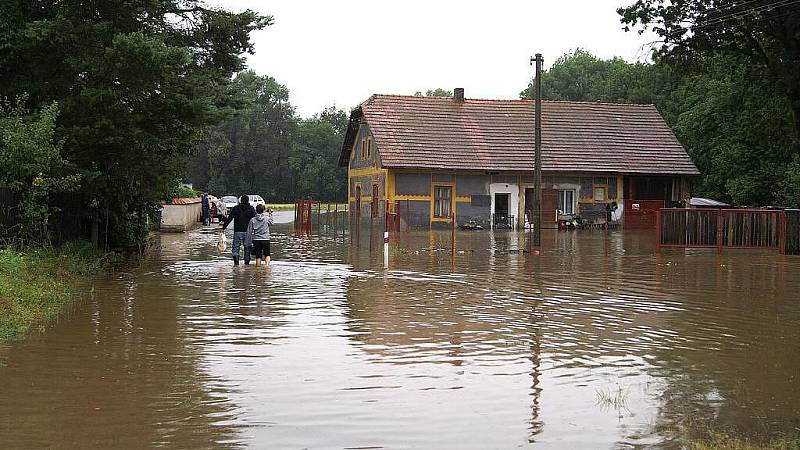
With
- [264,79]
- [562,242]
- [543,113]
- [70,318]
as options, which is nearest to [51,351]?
[70,318]

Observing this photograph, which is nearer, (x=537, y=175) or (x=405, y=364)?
(x=405, y=364)

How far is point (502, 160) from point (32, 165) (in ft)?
105

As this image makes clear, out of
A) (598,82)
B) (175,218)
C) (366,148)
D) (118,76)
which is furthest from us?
(598,82)

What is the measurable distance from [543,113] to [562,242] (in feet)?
61.3

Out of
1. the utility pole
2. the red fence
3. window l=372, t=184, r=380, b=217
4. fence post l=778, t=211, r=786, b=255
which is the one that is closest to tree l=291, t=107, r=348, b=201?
window l=372, t=184, r=380, b=217

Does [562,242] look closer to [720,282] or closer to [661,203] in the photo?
[720,282]

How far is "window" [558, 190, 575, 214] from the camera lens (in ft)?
157

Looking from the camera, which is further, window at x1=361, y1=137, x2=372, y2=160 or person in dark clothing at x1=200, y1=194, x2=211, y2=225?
person in dark clothing at x1=200, y1=194, x2=211, y2=225

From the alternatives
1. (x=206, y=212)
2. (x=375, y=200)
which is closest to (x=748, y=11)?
(x=375, y=200)

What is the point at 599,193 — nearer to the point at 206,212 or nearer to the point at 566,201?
the point at 566,201

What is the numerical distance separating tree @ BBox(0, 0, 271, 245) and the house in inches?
871

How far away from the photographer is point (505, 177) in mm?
46500

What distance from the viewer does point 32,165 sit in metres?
16.8

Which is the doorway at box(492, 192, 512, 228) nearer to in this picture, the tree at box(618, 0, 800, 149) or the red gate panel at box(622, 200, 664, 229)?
the red gate panel at box(622, 200, 664, 229)
